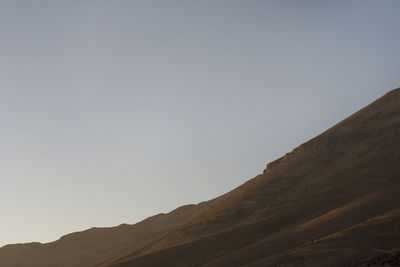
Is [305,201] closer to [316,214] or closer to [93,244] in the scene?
[316,214]

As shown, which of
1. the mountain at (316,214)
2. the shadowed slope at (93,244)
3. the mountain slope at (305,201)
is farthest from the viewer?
the shadowed slope at (93,244)

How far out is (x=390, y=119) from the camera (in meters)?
86.1

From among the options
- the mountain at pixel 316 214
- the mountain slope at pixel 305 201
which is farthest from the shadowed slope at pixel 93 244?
the mountain slope at pixel 305 201

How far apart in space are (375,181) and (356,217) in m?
13.1

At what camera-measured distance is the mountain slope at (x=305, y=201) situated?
50.6 meters

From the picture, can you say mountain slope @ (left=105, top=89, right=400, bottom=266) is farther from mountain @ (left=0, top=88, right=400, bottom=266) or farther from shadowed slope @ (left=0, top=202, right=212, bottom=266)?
shadowed slope @ (left=0, top=202, right=212, bottom=266)

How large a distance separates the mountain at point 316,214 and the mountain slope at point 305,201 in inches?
4.5

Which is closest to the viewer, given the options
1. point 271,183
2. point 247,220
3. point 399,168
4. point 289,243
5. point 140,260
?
point 289,243

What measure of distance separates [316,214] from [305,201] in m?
6.56

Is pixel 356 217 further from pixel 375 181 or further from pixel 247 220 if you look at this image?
pixel 247 220

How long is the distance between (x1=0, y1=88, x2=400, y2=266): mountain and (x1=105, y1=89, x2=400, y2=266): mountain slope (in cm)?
11

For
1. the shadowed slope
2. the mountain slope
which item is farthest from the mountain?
the shadowed slope

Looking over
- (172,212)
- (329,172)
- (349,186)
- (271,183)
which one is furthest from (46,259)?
(349,186)

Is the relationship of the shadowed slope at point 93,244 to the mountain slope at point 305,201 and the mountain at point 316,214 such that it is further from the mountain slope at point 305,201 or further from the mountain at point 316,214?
the mountain slope at point 305,201
